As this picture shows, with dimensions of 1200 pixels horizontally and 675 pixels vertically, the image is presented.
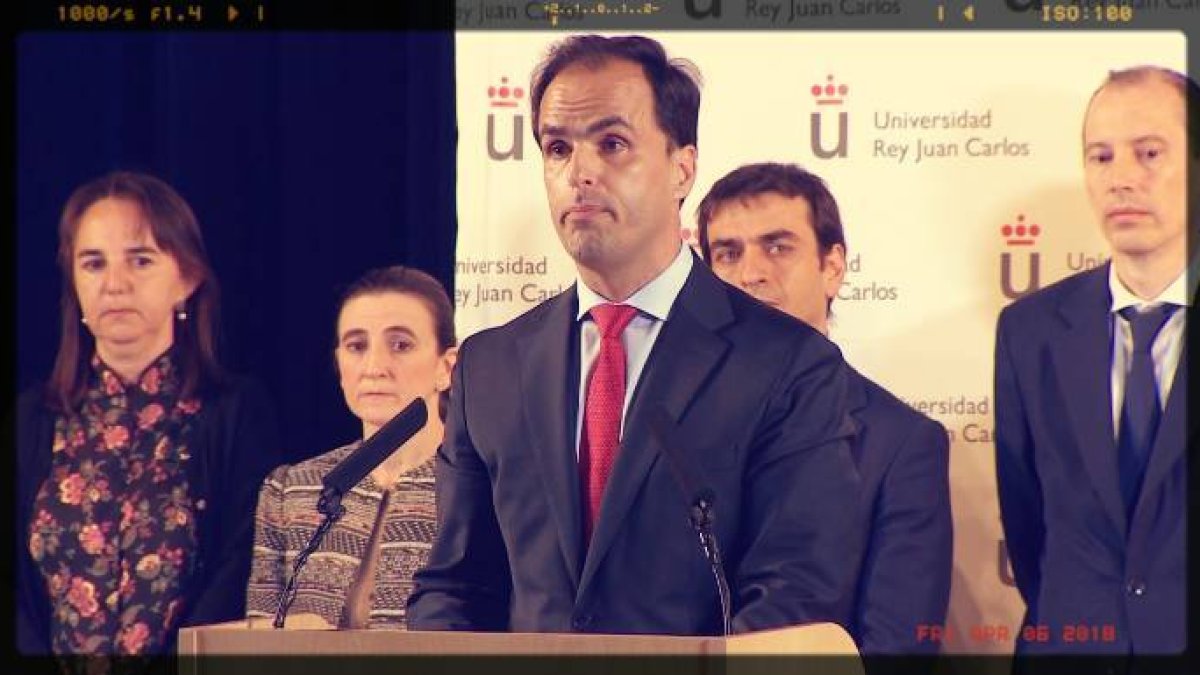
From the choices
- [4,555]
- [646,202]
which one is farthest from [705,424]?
[4,555]

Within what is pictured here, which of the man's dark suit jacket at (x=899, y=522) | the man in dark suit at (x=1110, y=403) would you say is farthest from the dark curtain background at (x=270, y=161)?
the man in dark suit at (x=1110, y=403)

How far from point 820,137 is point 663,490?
0.79 metres

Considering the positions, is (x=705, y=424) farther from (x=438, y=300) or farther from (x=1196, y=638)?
(x=1196, y=638)

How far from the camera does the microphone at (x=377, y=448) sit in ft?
11.2

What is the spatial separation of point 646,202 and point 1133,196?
98 centimetres

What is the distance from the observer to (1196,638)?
399 cm

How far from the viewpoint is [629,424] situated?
4.10 meters

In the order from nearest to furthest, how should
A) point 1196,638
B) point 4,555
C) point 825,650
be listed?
point 825,650
point 1196,638
point 4,555

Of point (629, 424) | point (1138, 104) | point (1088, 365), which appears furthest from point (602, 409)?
point (1138, 104)

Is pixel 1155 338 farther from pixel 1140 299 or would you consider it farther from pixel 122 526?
pixel 122 526

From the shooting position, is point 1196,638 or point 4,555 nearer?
point 1196,638

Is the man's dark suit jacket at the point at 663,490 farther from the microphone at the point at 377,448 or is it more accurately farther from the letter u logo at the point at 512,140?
the letter u logo at the point at 512,140

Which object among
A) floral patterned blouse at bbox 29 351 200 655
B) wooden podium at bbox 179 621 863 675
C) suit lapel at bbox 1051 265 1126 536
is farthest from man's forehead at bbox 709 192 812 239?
wooden podium at bbox 179 621 863 675

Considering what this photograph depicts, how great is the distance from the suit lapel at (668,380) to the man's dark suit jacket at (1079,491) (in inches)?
23.2
